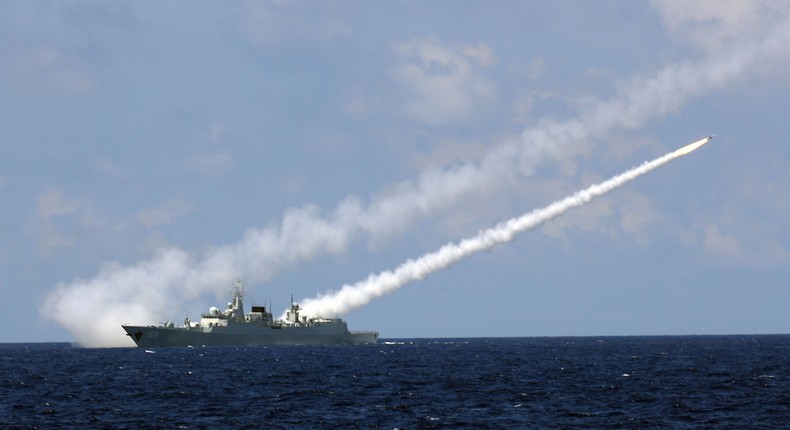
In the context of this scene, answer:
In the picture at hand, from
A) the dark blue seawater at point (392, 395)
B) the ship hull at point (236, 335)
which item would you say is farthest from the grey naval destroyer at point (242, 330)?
the dark blue seawater at point (392, 395)

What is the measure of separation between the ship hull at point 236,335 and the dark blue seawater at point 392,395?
133 feet

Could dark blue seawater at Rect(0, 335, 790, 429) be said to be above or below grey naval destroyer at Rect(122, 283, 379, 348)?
below

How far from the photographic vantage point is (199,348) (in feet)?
522

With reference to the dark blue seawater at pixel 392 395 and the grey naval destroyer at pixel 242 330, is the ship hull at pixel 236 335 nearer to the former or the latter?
the grey naval destroyer at pixel 242 330

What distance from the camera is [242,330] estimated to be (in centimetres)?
15650

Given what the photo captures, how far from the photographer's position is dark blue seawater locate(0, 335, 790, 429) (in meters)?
57.2

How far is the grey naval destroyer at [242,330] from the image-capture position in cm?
15325

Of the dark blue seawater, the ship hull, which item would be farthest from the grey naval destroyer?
the dark blue seawater

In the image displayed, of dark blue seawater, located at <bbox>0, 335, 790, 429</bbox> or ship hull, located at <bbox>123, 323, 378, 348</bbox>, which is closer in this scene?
dark blue seawater, located at <bbox>0, 335, 790, 429</bbox>

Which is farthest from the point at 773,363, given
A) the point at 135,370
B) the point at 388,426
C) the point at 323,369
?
the point at 388,426

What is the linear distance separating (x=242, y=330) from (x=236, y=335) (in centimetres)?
107

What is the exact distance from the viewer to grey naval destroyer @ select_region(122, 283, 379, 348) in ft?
503

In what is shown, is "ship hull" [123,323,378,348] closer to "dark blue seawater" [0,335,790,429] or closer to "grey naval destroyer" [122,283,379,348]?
"grey naval destroyer" [122,283,379,348]

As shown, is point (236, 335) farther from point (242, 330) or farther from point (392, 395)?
point (392, 395)
